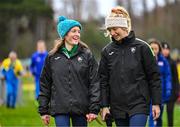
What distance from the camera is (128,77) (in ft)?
26.5

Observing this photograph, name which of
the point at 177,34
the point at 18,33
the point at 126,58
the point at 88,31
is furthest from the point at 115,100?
the point at 18,33

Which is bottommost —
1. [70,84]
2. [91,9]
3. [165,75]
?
A: [70,84]

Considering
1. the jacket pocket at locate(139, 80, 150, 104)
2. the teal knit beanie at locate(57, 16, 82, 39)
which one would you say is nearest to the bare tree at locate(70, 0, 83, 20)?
the teal knit beanie at locate(57, 16, 82, 39)

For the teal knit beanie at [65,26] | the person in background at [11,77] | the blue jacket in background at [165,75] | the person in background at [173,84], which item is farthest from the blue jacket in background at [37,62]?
the teal knit beanie at [65,26]

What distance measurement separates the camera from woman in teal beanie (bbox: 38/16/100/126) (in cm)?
813

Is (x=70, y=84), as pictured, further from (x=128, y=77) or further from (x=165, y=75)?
(x=165, y=75)

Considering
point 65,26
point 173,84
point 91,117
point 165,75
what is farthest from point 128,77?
point 173,84

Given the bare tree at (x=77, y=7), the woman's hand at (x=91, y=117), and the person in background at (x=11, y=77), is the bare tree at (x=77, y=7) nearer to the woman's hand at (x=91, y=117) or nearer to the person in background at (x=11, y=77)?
the person in background at (x=11, y=77)

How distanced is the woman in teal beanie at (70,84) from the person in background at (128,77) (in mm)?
193

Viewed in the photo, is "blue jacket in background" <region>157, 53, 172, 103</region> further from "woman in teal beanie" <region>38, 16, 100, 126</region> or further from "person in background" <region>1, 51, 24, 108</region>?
"person in background" <region>1, 51, 24, 108</region>

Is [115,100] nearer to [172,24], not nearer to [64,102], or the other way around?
[64,102]

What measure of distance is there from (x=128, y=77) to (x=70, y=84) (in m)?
0.73

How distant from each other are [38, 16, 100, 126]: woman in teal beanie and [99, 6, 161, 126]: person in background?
0.63ft

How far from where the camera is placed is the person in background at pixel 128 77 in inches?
317
